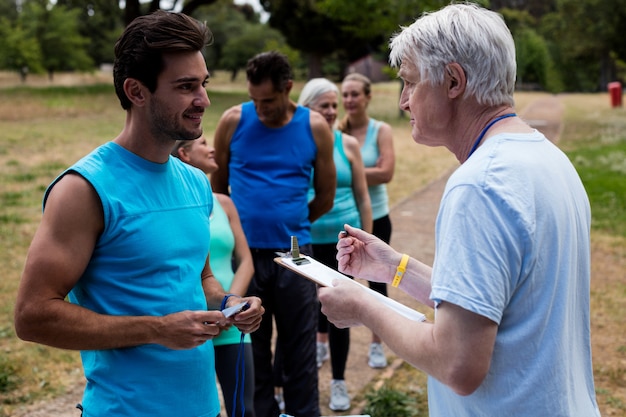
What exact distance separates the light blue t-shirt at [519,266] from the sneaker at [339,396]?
10.00 feet

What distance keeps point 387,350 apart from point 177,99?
159 inches

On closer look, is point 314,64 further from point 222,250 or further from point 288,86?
point 222,250

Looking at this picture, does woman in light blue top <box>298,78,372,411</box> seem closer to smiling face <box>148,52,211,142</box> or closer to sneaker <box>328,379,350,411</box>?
sneaker <box>328,379,350,411</box>

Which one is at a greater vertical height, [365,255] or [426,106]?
[426,106]

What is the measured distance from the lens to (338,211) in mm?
5016

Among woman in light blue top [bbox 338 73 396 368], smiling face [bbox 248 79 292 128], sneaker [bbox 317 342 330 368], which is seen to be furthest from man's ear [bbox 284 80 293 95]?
sneaker [bbox 317 342 330 368]

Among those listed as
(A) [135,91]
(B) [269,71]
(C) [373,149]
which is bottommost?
(C) [373,149]

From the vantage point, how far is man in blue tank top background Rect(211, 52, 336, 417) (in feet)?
13.8

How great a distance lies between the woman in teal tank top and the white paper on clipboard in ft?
→ 4.64

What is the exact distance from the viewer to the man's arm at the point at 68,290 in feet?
6.69

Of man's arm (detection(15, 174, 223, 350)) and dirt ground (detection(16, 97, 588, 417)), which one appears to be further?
dirt ground (detection(16, 97, 588, 417))

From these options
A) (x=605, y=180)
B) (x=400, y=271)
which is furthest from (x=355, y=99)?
(x=605, y=180)

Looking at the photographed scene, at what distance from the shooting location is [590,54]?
195 feet

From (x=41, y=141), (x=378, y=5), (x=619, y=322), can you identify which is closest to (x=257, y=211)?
(x=619, y=322)
